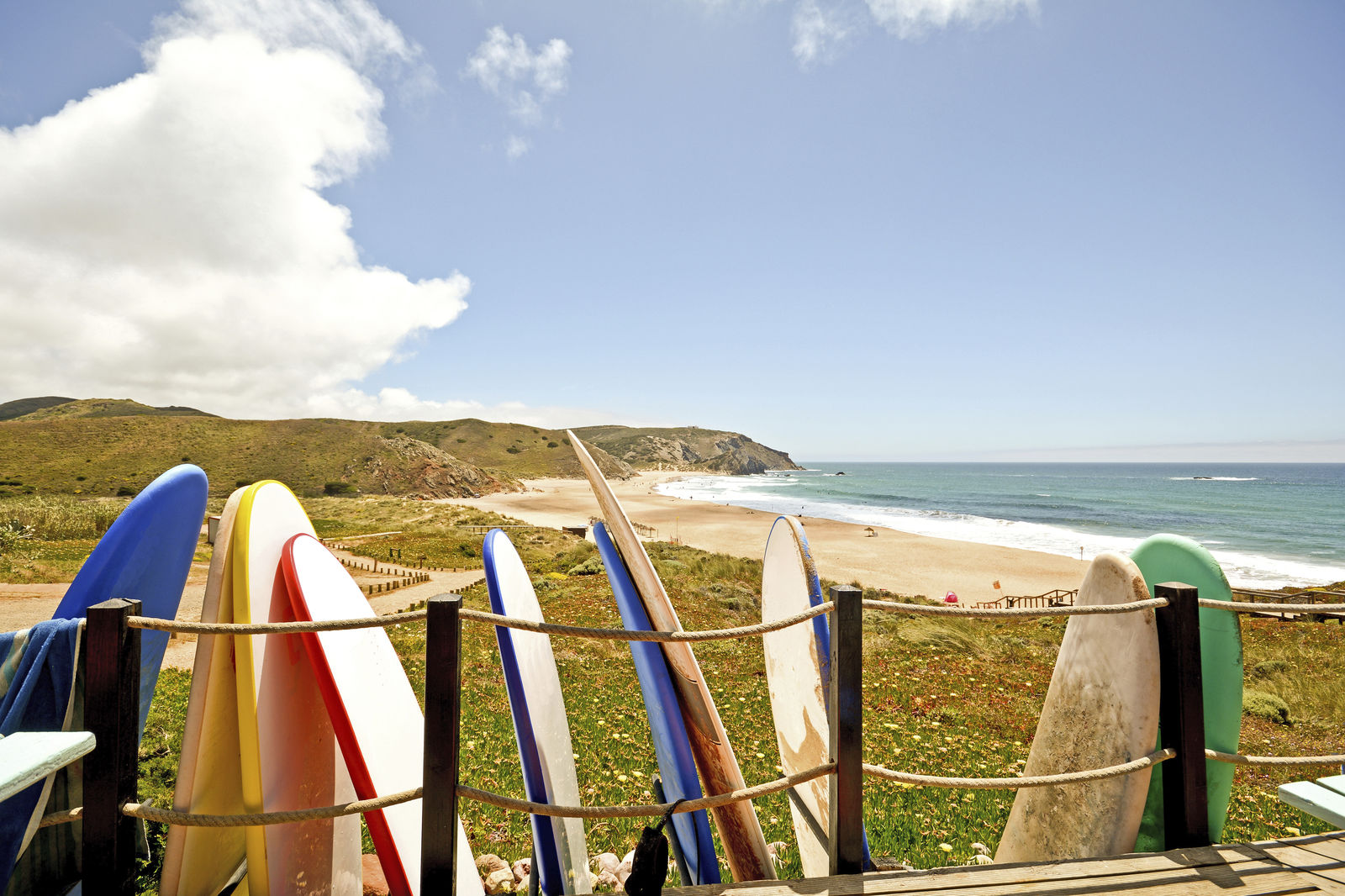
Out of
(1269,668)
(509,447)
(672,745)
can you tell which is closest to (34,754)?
(672,745)

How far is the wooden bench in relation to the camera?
7.06ft

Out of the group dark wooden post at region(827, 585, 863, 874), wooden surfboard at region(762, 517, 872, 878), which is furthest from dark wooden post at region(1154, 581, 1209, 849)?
dark wooden post at region(827, 585, 863, 874)

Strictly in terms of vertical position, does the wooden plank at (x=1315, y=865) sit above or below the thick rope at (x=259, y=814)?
below

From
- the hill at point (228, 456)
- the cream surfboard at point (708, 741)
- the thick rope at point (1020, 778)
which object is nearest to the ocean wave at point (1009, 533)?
the thick rope at point (1020, 778)

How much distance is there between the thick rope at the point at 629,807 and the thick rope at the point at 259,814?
21 centimetres

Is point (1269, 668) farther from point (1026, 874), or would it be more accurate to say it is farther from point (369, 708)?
point (369, 708)

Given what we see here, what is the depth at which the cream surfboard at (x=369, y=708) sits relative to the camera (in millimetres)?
2189

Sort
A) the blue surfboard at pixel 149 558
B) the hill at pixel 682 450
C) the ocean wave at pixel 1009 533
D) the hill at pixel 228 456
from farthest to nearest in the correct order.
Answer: the hill at pixel 682 450, the hill at pixel 228 456, the ocean wave at pixel 1009 533, the blue surfboard at pixel 149 558

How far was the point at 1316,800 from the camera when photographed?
7.39 ft

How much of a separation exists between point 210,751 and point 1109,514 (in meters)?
70.3

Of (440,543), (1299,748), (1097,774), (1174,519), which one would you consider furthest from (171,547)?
(1174,519)

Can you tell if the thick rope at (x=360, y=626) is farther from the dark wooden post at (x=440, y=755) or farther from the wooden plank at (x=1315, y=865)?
the wooden plank at (x=1315, y=865)

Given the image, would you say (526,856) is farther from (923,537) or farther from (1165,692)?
(923,537)

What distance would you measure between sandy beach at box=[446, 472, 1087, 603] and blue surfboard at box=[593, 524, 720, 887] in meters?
22.7
